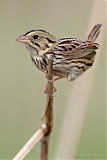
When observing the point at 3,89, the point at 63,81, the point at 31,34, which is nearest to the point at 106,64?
the point at 63,81

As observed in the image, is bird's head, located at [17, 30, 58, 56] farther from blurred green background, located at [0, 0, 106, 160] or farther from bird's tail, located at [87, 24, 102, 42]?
blurred green background, located at [0, 0, 106, 160]

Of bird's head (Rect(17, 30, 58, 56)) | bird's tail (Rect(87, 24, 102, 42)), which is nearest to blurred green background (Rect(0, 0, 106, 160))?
bird's tail (Rect(87, 24, 102, 42))

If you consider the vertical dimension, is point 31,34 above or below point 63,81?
above

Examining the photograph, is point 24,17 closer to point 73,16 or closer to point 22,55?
point 22,55

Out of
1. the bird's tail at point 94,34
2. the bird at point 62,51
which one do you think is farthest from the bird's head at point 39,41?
the bird's tail at point 94,34

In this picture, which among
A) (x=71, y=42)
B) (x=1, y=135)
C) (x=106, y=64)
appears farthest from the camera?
(x=106, y=64)

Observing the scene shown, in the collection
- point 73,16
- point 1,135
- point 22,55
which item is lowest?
point 1,135

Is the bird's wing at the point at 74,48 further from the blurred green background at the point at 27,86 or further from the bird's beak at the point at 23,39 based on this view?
the blurred green background at the point at 27,86

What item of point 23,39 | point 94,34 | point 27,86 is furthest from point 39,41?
point 27,86

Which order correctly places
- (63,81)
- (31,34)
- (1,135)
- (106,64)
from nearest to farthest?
(31,34), (1,135), (106,64), (63,81)
